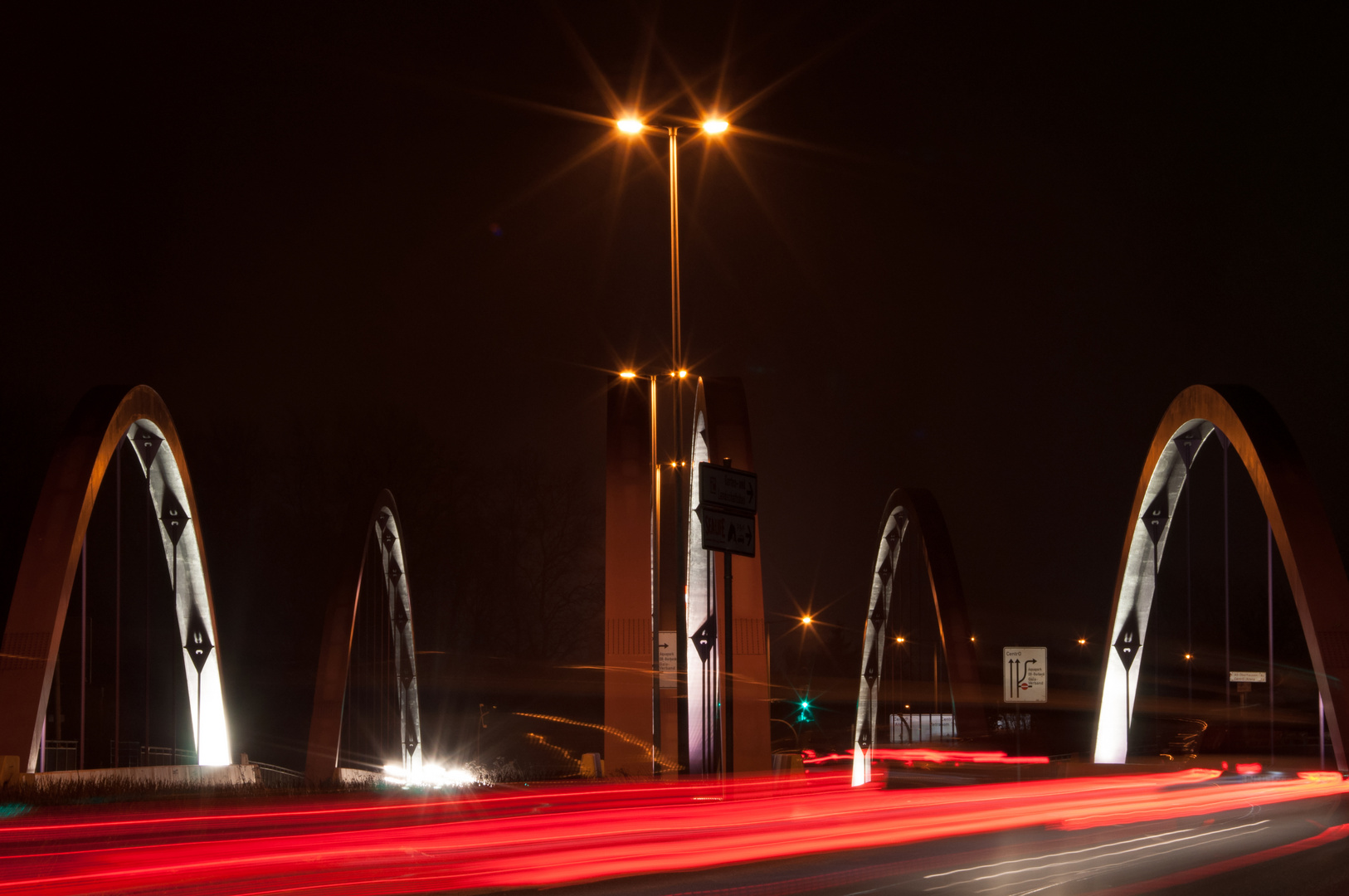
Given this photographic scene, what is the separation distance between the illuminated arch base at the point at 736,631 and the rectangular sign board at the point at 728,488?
4.09 m

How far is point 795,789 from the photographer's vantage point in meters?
15.8

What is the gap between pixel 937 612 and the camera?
31141 mm

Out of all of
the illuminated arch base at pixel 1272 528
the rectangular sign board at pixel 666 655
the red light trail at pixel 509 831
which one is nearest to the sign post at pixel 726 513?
the red light trail at pixel 509 831

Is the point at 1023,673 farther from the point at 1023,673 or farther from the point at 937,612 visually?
the point at 937,612

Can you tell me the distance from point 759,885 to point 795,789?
604 cm

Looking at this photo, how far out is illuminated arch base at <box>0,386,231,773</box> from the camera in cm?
2042

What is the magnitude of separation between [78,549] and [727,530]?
13169mm

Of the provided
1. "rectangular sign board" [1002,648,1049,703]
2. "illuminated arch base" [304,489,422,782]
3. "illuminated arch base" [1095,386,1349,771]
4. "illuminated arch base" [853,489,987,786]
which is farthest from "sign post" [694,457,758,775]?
"illuminated arch base" [304,489,422,782]

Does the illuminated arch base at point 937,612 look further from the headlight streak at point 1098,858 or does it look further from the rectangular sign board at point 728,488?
the rectangular sign board at point 728,488

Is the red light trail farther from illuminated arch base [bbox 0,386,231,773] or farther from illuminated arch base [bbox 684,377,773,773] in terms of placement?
illuminated arch base [bbox 0,386,231,773]

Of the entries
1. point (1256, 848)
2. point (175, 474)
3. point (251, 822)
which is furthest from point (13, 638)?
point (1256, 848)

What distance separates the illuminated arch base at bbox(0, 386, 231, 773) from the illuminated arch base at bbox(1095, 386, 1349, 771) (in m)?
18.1

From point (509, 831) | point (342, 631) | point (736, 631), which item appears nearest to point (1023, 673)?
point (736, 631)

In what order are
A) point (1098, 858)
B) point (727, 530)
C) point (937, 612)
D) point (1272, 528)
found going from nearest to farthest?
1. point (1098, 858)
2. point (727, 530)
3. point (1272, 528)
4. point (937, 612)
